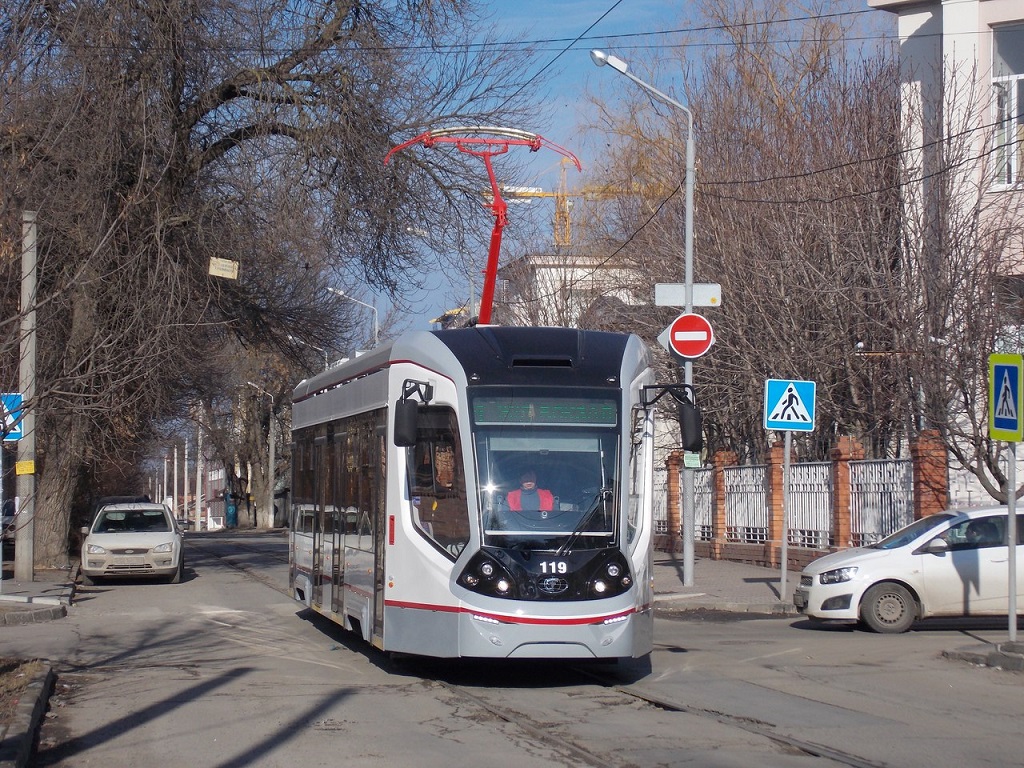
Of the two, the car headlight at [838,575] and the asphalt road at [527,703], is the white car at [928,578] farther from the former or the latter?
the asphalt road at [527,703]

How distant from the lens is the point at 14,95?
34.3 feet

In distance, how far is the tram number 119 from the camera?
9891 mm

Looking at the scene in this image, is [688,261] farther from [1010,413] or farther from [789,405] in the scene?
[1010,413]

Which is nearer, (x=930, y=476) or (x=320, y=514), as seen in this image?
(x=320, y=514)

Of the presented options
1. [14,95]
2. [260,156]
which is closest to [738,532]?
[260,156]

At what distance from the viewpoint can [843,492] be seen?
71.7 feet

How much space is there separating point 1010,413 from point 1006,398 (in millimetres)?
171

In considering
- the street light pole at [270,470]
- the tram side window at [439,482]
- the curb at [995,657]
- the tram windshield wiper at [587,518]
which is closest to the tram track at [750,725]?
the tram windshield wiper at [587,518]

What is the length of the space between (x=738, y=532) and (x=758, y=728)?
18139 mm

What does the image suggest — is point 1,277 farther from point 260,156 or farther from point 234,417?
point 234,417

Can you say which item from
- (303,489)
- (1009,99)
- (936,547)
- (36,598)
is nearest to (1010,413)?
(936,547)

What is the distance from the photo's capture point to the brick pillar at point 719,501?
27172 millimetres

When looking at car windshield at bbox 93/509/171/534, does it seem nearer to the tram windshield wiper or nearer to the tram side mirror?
the tram side mirror

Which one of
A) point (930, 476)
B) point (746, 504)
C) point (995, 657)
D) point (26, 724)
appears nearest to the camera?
point (26, 724)
